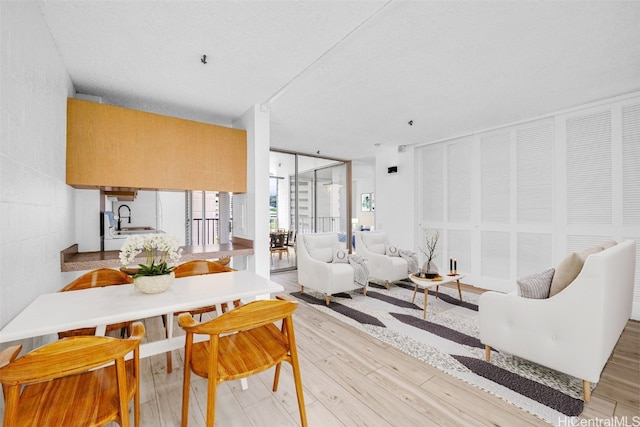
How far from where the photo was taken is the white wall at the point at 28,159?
4.28ft

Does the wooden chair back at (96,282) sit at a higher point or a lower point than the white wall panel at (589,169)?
lower

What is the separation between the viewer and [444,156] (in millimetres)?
4996

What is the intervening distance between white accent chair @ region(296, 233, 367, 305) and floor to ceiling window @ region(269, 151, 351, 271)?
6.84 ft

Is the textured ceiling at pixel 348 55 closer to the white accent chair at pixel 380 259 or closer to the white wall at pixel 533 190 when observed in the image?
the white wall at pixel 533 190

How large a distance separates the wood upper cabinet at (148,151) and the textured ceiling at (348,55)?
34 cm

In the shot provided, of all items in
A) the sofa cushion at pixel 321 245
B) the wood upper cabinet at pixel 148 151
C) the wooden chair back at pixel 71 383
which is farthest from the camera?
the sofa cushion at pixel 321 245

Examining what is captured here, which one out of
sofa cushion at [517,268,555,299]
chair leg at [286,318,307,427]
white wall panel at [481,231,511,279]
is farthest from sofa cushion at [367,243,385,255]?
chair leg at [286,318,307,427]

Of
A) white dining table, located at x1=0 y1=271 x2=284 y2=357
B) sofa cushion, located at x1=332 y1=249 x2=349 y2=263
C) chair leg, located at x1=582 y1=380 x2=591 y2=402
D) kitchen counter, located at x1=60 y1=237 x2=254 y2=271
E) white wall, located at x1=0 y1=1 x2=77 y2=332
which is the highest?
white wall, located at x1=0 y1=1 x2=77 y2=332

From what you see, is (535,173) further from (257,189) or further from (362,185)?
(362,185)

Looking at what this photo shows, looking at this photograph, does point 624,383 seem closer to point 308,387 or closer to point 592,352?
point 592,352

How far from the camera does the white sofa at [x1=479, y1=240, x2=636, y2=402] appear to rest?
67.4 inches

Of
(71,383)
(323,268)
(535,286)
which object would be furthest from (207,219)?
(535,286)

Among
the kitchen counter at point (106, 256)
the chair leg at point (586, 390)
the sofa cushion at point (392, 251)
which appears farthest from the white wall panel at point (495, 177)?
the kitchen counter at point (106, 256)

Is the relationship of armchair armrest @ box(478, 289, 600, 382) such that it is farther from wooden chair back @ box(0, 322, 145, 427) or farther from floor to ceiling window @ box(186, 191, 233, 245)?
floor to ceiling window @ box(186, 191, 233, 245)
